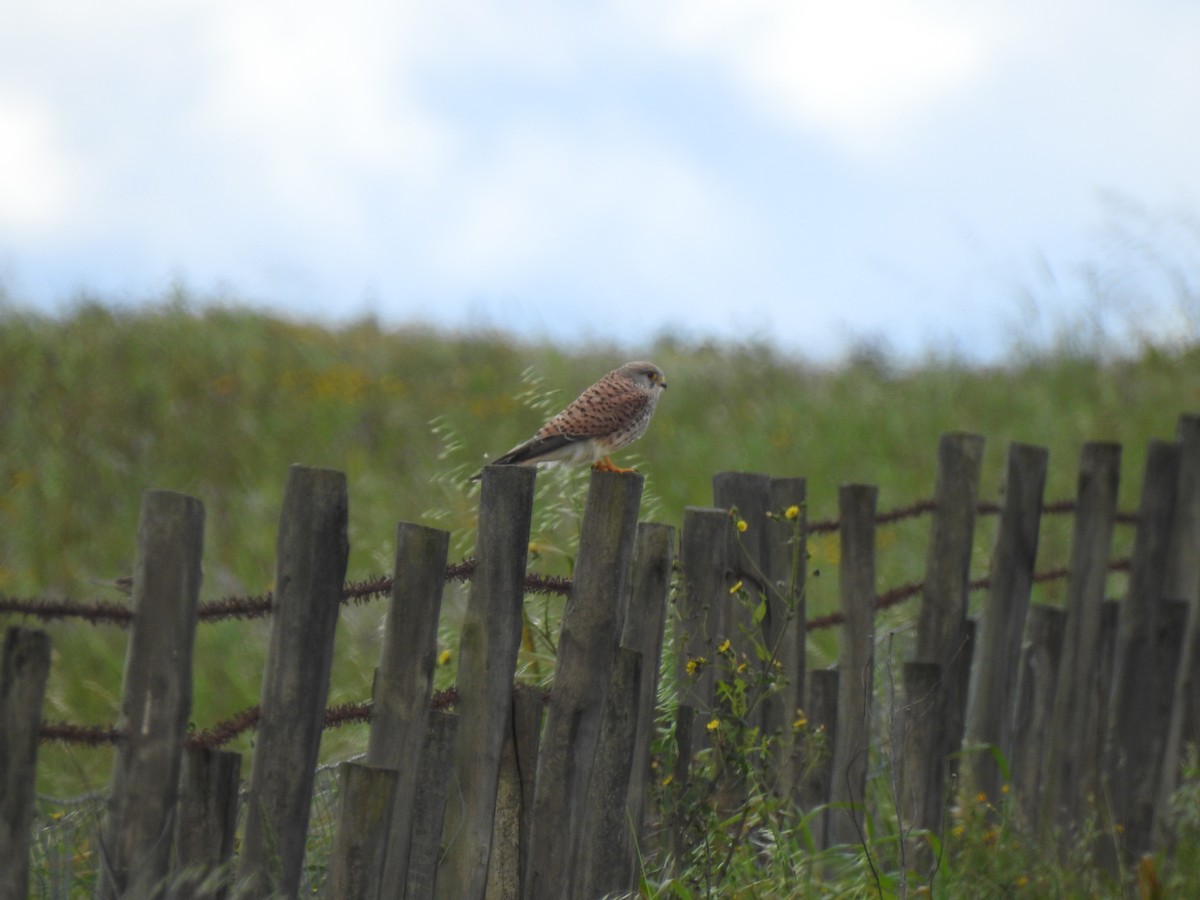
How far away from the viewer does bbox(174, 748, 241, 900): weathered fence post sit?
8.63 ft

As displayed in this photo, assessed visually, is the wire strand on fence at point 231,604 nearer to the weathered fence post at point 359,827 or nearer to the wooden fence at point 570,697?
the wooden fence at point 570,697

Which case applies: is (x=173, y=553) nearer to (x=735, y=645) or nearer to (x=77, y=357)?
(x=735, y=645)

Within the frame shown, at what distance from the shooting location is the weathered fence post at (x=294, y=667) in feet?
8.76

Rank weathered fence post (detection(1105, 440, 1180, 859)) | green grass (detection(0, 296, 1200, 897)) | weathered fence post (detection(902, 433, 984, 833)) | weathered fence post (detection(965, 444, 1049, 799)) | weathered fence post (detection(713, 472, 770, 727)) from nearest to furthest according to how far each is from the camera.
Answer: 1. weathered fence post (detection(713, 472, 770, 727))
2. weathered fence post (detection(902, 433, 984, 833))
3. weathered fence post (detection(965, 444, 1049, 799))
4. weathered fence post (detection(1105, 440, 1180, 859))
5. green grass (detection(0, 296, 1200, 897))

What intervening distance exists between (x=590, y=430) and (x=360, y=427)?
7.74 m

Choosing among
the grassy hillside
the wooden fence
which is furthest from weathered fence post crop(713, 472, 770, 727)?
the grassy hillside

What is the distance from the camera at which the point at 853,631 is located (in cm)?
437

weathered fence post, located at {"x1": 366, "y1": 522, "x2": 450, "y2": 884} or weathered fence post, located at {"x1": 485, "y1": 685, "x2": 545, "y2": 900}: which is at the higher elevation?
weathered fence post, located at {"x1": 366, "y1": 522, "x2": 450, "y2": 884}

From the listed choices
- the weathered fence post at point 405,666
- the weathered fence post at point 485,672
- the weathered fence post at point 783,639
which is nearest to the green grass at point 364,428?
the weathered fence post at point 783,639

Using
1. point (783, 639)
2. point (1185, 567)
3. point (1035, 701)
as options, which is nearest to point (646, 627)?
point (783, 639)

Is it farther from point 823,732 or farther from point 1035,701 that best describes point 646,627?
point 1035,701

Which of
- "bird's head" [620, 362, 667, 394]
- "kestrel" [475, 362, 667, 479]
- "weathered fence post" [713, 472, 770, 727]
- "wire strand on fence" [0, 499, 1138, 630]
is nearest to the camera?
"wire strand on fence" [0, 499, 1138, 630]

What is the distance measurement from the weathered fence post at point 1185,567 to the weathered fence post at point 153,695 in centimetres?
461

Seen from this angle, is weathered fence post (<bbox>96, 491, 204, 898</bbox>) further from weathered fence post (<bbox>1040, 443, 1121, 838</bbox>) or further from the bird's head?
weathered fence post (<bbox>1040, 443, 1121, 838</bbox>)
